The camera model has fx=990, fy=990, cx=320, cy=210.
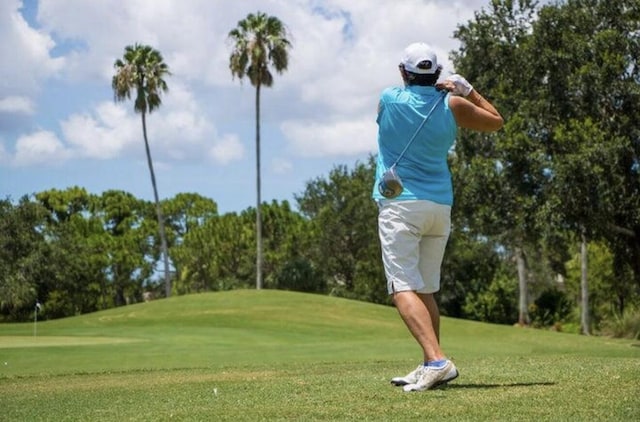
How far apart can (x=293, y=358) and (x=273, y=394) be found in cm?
1188

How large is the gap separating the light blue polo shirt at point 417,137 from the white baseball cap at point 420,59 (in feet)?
0.43

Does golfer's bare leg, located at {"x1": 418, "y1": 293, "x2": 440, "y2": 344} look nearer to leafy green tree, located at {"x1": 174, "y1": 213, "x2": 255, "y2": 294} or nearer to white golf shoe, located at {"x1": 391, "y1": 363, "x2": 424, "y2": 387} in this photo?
white golf shoe, located at {"x1": 391, "y1": 363, "x2": 424, "y2": 387}

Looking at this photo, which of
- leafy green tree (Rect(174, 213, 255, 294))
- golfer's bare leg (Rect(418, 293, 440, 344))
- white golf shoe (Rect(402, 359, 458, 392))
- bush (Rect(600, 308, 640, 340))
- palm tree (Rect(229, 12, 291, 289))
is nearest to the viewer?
white golf shoe (Rect(402, 359, 458, 392))

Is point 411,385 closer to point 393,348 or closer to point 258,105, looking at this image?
point 393,348

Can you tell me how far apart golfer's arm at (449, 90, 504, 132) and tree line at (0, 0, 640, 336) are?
2107cm

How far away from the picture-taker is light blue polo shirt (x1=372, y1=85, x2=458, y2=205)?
746cm

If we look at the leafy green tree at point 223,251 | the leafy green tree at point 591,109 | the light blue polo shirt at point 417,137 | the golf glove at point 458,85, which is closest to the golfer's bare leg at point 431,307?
the light blue polo shirt at point 417,137

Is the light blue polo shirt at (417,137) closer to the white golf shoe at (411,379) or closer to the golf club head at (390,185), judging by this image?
the golf club head at (390,185)

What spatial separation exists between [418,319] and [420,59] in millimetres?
1966

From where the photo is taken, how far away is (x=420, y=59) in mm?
7500

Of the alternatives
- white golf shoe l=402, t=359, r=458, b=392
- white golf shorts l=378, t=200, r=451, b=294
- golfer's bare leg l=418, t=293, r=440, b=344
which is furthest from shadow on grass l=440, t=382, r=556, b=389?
white golf shorts l=378, t=200, r=451, b=294

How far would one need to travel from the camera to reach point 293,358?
19094 millimetres

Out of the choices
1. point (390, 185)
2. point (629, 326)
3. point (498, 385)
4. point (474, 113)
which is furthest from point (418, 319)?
point (629, 326)

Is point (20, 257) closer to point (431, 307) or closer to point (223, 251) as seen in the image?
point (223, 251)
